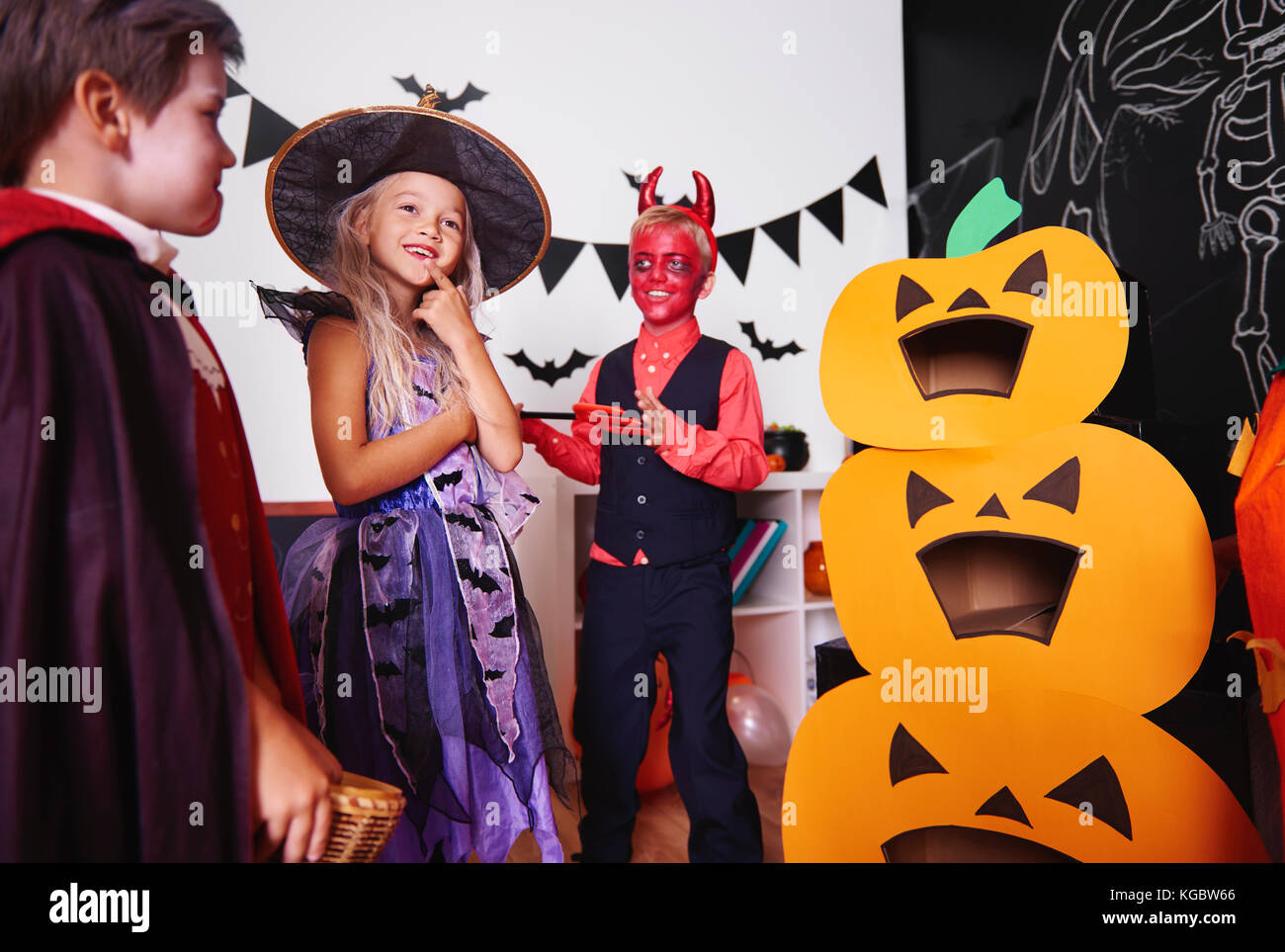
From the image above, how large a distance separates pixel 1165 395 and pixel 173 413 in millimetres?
2071

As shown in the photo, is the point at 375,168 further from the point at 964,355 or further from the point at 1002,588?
the point at 1002,588

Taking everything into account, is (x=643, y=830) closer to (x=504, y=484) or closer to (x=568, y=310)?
(x=504, y=484)

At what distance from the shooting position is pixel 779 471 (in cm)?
234

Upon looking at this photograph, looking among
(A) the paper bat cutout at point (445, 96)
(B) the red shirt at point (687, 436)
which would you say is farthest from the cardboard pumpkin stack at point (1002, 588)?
(A) the paper bat cutout at point (445, 96)

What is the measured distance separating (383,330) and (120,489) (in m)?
0.54

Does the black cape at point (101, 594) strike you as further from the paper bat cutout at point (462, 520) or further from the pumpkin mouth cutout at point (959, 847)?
the pumpkin mouth cutout at point (959, 847)

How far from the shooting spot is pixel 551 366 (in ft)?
7.54

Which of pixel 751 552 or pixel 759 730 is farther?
pixel 751 552

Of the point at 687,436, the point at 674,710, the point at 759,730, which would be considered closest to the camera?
the point at 687,436

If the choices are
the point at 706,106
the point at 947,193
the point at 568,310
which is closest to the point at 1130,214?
the point at 947,193

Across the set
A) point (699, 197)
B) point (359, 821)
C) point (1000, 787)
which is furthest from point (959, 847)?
point (699, 197)

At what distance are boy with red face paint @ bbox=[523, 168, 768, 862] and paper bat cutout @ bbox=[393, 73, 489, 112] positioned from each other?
888mm

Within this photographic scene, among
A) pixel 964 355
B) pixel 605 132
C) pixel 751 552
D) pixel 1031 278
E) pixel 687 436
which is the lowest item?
pixel 751 552
